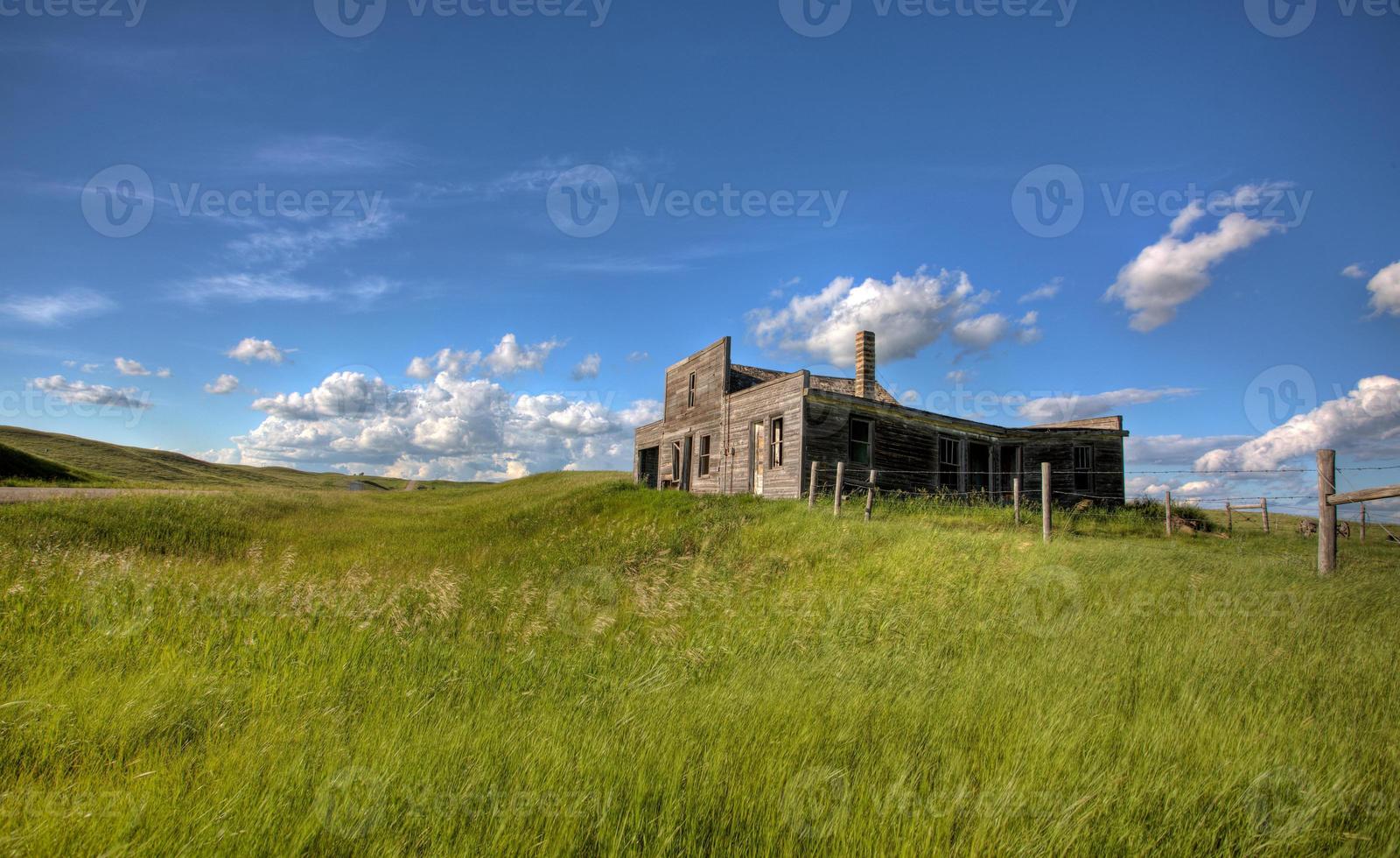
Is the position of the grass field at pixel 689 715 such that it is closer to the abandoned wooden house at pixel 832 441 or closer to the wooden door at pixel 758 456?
the abandoned wooden house at pixel 832 441

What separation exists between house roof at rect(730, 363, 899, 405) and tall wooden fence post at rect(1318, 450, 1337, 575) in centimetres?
1249

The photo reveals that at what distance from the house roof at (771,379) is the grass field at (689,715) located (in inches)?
582

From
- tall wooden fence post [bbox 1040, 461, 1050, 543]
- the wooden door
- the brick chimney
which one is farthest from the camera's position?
the brick chimney

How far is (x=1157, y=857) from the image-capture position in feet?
8.15

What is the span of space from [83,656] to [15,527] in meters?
10.6

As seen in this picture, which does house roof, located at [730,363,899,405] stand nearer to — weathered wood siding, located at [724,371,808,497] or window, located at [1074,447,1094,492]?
weathered wood siding, located at [724,371,808,497]

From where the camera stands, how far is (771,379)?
22.0 metres

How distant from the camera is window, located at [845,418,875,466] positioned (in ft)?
63.2

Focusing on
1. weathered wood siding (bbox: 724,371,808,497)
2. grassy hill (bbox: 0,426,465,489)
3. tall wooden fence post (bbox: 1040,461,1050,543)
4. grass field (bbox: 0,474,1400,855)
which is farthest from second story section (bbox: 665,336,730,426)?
grassy hill (bbox: 0,426,465,489)

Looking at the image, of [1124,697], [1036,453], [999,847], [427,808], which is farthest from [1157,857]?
[1036,453]

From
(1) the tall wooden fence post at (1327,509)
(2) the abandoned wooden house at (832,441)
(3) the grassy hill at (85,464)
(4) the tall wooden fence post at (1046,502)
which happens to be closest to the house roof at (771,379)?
(2) the abandoned wooden house at (832,441)

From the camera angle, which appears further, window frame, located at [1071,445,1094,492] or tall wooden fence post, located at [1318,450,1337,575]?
window frame, located at [1071,445,1094,492]

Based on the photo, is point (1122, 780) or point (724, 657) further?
point (724, 657)

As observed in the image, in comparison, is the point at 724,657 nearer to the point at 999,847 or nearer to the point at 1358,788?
the point at 999,847
